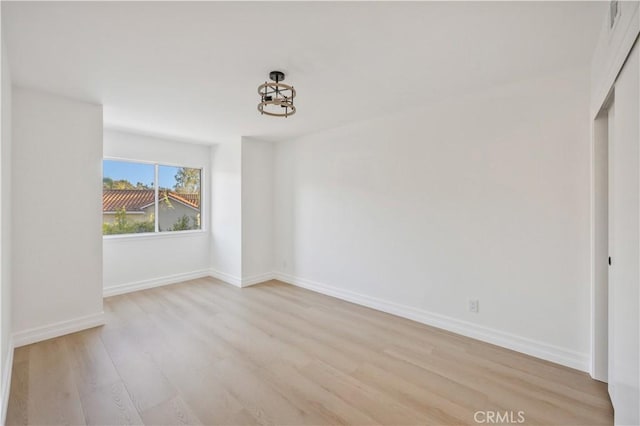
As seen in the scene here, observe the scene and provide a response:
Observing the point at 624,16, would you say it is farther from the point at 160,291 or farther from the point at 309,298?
the point at 160,291

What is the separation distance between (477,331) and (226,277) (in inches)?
151

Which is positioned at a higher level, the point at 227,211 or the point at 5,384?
the point at 227,211

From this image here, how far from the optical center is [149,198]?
470 cm

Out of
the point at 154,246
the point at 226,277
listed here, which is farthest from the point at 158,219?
the point at 226,277

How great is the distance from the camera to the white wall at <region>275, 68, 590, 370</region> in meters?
2.37

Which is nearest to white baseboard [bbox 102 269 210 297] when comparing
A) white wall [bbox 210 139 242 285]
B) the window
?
white wall [bbox 210 139 242 285]

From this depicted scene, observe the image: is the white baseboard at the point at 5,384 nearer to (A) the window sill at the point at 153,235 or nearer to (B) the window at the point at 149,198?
(A) the window sill at the point at 153,235

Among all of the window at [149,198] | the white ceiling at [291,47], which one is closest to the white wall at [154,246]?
the window at [149,198]

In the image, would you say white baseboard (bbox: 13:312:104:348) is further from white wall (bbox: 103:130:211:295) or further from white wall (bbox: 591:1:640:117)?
white wall (bbox: 591:1:640:117)

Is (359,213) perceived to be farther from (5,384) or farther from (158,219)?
(5,384)

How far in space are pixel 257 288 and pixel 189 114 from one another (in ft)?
8.94

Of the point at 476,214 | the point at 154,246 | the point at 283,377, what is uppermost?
the point at 476,214

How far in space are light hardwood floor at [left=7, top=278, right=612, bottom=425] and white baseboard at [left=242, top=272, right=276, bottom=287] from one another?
4.29 ft

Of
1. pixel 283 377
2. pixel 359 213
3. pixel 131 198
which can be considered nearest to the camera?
pixel 283 377
